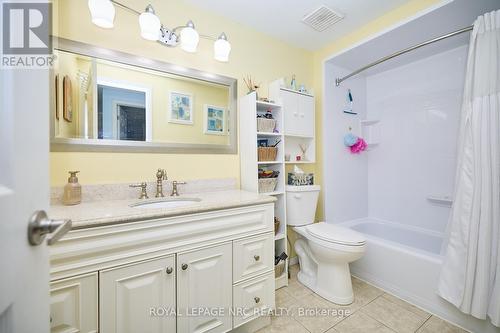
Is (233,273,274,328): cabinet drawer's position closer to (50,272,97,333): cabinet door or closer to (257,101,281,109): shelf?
(50,272,97,333): cabinet door

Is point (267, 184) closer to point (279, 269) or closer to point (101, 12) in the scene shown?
point (279, 269)

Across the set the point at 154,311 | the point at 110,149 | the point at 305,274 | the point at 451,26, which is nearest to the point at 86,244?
the point at 154,311

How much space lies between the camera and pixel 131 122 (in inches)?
55.5

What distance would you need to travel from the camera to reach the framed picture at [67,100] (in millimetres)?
A: 1239

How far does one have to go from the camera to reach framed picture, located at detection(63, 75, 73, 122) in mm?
1239

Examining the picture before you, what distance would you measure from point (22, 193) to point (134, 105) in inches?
46.2

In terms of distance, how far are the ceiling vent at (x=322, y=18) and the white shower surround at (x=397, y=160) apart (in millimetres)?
458

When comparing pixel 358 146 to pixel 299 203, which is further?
pixel 358 146

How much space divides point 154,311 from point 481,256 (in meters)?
1.84

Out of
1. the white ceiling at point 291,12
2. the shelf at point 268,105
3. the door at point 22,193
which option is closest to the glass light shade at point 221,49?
the white ceiling at point 291,12

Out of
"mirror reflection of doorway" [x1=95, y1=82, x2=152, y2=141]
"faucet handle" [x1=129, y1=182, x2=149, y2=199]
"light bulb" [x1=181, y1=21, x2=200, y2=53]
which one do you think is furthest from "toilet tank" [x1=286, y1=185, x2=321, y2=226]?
"light bulb" [x1=181, y1=21, x2=200, y2=53]

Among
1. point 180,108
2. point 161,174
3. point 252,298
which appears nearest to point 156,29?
point 180,108

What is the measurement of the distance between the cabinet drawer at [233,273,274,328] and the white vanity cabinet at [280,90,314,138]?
1.25 m

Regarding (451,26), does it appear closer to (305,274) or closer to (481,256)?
(481,256)
